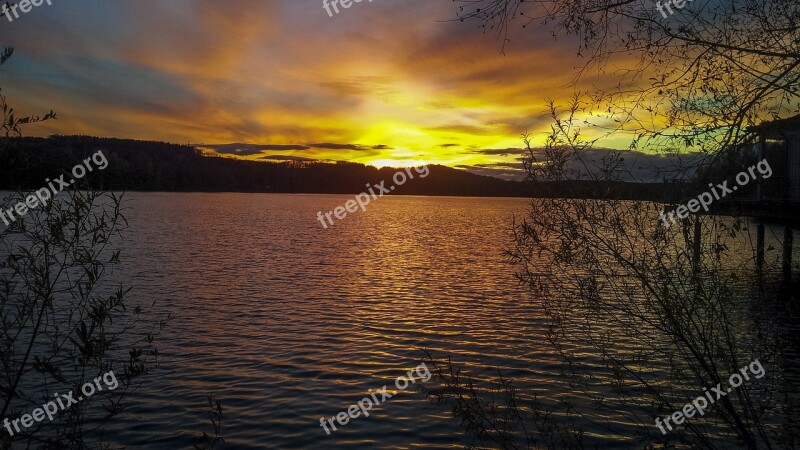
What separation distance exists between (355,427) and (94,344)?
5.42 m

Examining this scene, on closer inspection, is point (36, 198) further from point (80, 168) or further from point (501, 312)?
point (501, 312)

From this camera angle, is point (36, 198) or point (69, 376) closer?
point (36, 198)

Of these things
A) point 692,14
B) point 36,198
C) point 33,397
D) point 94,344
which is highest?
point 692,14

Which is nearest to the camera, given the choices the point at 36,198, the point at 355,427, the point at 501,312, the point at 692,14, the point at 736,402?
the point at 692,14

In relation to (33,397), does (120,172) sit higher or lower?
higher

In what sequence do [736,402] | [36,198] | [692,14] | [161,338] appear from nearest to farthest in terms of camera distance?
[692,14] → [36,198] → [736,402] → [161,338]

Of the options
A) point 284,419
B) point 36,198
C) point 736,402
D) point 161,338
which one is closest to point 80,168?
point 36,198

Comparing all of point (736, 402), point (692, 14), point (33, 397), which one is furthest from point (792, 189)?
point (33, 397)

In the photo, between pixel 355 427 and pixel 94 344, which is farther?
pixel 355 427

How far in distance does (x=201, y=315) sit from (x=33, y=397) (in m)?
8.56

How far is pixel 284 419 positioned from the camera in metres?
10.8

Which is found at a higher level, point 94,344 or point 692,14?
point 692,14

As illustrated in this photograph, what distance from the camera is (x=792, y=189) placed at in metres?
25.1

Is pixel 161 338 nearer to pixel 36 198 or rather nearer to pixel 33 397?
pixel 33 397
